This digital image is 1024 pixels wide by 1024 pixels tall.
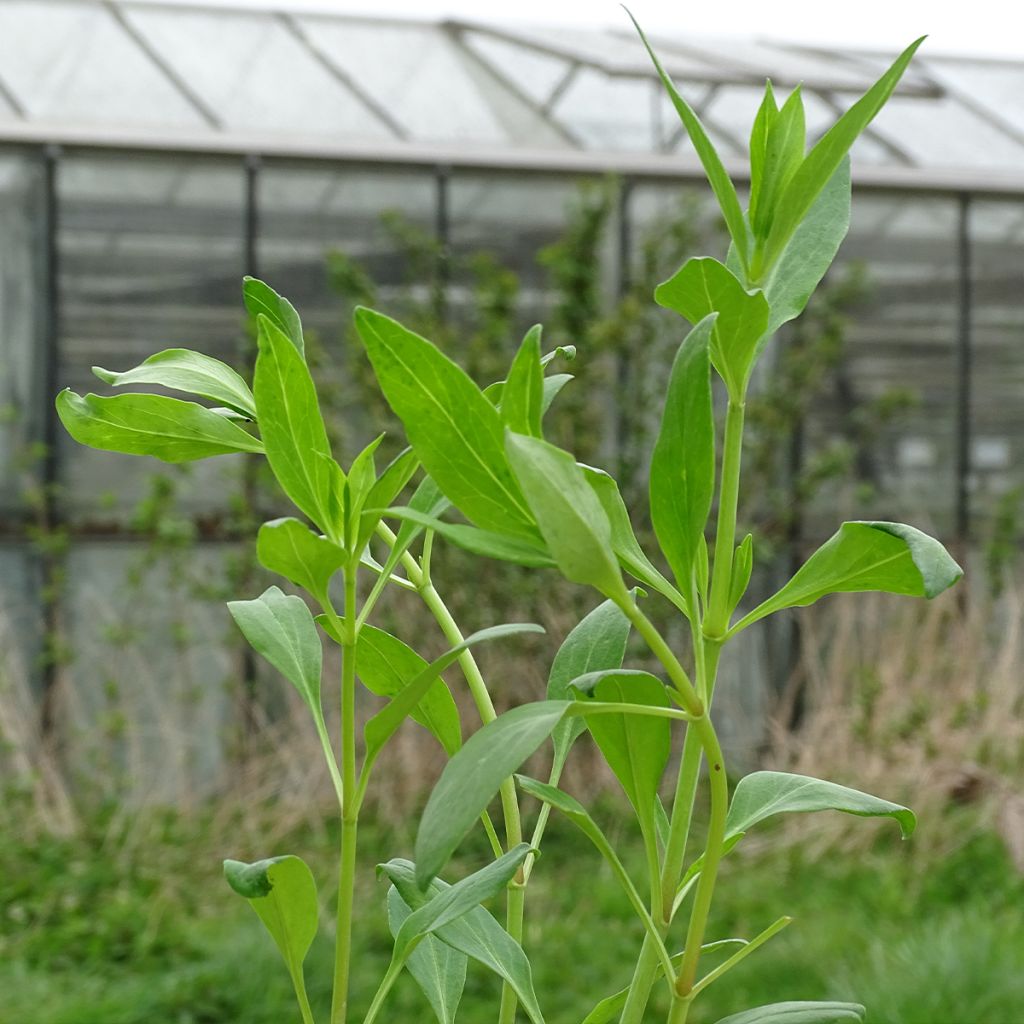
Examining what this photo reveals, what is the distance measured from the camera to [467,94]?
23.4ft

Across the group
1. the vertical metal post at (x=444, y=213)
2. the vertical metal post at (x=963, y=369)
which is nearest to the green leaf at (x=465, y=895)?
the vertical metal post at (x=444, y=213)

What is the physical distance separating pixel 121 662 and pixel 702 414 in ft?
18.1

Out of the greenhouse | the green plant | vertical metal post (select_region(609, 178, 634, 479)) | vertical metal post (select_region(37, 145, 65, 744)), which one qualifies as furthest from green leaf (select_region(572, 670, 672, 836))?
vertical metal post (select_region(609, 178, 634, 479))

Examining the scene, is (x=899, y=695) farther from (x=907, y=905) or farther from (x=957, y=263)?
(x=957, y=263)

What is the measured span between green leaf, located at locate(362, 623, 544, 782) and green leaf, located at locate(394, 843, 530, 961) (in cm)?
6

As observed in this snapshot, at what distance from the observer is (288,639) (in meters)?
0.67

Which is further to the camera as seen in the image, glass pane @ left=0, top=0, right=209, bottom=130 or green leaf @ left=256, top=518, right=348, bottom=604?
glass pane @ left=0, top=0, right=209, bottom=130

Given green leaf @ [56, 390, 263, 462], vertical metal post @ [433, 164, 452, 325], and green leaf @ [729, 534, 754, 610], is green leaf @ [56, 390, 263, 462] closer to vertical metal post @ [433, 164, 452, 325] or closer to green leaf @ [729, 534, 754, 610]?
green leaf @ [729, 534, 754, 610]

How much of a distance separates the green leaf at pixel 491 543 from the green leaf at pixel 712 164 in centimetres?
15

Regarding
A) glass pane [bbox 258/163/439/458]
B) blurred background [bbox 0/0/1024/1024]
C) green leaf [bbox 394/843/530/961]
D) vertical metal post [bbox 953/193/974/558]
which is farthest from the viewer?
vertical metal post [bbox 953/193/974/558]

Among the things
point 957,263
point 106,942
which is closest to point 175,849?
point 106,942

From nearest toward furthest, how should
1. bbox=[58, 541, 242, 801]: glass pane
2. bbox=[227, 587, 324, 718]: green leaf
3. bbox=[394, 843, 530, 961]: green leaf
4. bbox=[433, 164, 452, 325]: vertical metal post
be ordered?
bbox=[394, 843, 530, 961]: green leaf → bbox=[227, 587, 324, 718]: green leaf → bbox=[58, 541, 242, 801]: glass pane → bbox=[433, 164, 452, 325]: vertical metal post

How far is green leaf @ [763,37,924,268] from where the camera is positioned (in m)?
0.48

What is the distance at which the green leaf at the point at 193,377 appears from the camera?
0.59 meters
